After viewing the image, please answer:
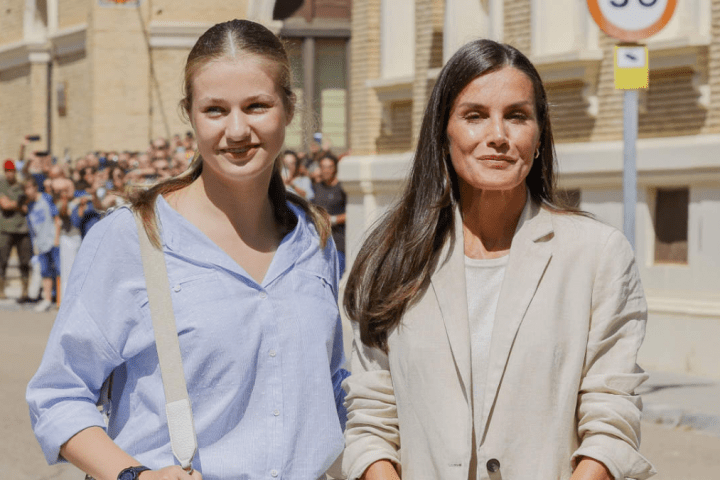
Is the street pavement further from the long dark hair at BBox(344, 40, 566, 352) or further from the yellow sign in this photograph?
the long dark hair at BBox(344, 40, 566, 352)

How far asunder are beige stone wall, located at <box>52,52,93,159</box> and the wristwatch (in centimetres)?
2786

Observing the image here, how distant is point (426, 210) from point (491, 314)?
32 centimetres

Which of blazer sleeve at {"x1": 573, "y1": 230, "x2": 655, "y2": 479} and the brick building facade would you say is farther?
the brick building facade

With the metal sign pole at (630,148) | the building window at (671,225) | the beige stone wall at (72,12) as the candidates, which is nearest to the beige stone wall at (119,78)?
the beige stone wall at (72,12)

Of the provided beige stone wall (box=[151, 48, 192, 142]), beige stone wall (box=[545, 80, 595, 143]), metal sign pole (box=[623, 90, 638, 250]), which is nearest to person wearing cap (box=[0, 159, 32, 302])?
beige stone wall (box=[545, 80, 595, 143])

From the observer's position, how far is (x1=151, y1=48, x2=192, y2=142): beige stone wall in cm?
2962

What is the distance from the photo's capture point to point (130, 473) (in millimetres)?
2723

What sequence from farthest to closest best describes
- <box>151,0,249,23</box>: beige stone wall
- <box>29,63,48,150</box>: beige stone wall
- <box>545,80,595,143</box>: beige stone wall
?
1. <box>29,63,48,150</box>: beige stone wall
2. <box>151,0,249,23</box>: beige stone wall
3. <box>545,80,595,143</box>: beige stone wall

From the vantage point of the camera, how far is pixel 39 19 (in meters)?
34.1

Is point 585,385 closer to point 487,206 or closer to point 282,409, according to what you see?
point 487,206

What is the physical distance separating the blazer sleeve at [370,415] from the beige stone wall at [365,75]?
14838mm

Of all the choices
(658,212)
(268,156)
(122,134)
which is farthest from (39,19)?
(268,156)

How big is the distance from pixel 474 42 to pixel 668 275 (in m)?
9.88

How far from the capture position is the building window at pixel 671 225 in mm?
12508
